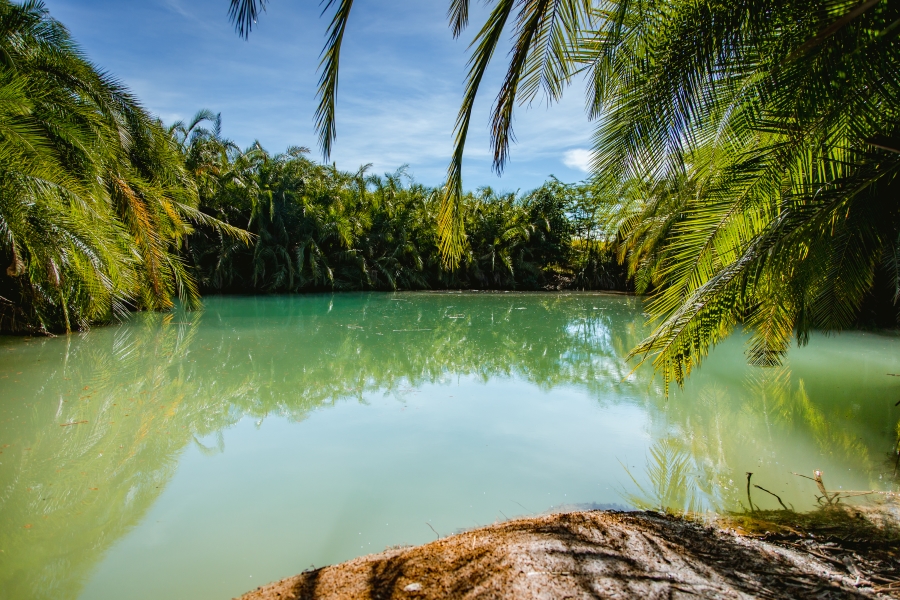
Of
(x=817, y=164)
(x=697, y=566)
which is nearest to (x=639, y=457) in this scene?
(x=697, y=566)

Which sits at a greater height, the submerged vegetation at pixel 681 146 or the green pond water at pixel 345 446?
the submerged vegetation at pixel 681 146

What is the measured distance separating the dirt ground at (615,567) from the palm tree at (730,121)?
0.96 metres

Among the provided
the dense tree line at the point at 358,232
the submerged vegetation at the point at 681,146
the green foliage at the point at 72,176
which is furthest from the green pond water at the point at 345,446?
the dense tree line at the point at 358,232

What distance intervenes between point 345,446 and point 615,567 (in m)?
2.80

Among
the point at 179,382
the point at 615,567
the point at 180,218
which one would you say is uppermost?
the point at 180,218

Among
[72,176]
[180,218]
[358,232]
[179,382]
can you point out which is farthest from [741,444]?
[358,232]

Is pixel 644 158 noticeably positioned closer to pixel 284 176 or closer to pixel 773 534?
pixel 773 534

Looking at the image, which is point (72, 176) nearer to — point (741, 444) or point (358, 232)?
point (741, 444)

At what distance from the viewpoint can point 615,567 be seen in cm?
177

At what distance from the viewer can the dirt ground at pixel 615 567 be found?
1.62 meters

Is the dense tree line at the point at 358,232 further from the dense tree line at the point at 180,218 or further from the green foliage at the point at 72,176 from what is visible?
the green foliage at the point at 72,176

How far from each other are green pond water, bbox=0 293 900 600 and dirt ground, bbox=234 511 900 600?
0.69m

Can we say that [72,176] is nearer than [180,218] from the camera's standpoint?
Yes

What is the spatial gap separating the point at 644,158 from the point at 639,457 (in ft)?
8.48
